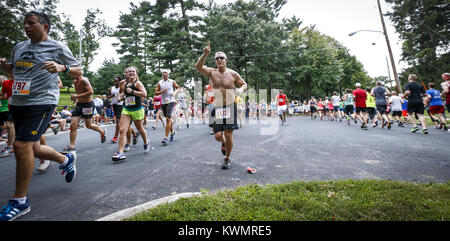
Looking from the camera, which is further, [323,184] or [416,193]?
[323,184]

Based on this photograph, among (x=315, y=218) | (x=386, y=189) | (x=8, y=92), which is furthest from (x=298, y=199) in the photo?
(x=8, y=92)

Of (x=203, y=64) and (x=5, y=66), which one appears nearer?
(x=5, y=66)

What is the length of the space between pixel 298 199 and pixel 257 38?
28.7 m

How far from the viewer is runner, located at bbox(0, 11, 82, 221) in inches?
87.0

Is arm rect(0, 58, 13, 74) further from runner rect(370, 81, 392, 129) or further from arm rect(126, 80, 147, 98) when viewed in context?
runner rect(370, 81, 392, 129)

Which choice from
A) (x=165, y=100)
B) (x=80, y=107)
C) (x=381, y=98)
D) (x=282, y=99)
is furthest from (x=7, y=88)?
(x=381, y=98)

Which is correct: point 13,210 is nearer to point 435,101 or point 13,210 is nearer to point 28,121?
point 28,121

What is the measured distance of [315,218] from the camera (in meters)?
1.87

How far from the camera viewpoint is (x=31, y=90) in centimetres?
233

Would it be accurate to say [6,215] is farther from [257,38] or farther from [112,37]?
[112,37]

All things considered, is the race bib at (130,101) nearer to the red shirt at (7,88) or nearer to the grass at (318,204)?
the red shirt at (7,88)

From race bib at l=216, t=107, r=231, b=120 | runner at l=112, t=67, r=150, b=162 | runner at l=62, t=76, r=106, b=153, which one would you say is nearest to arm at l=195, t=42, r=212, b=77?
race bib at l=216, t=107, r=231, b=120

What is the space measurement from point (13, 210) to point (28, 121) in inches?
36.1
